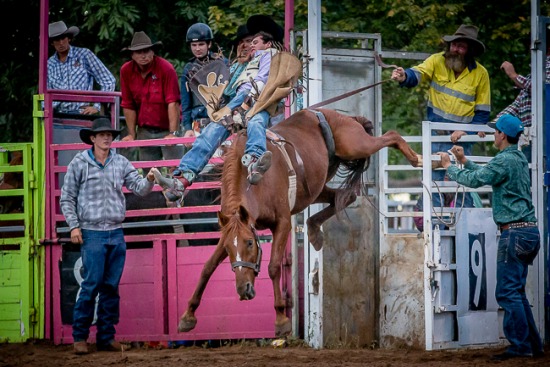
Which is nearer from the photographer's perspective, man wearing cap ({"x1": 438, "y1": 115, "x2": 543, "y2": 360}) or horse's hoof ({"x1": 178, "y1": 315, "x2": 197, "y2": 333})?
horse's hoof ({"x1": 178, "y1": 315, "x2": 197, "y2": 333})

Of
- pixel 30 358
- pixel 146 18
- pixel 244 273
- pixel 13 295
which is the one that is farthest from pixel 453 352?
pixel 146 18

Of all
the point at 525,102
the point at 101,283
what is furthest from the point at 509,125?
the point at 101,283

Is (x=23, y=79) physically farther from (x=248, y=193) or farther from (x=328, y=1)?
(x=248, y=193)

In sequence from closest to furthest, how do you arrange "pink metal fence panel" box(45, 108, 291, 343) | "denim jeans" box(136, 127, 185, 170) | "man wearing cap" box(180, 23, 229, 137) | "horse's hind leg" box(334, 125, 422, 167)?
"horse's hind leg" box(334, 125, 422, 167)
"pink metal fence panel" box(45, 108, 291, 343)
"man wearing cap" box(180, 23, 229, 137)
"denim jeans" box(136, 127, 185, 170)

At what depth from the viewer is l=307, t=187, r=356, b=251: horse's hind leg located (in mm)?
9953

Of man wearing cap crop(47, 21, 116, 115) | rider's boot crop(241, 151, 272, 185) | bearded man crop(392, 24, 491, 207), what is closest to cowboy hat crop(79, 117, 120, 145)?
man wearing cap crop(47, 21, 116, 115)

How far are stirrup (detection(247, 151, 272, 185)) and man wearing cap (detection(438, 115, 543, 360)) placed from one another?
5.08 ft

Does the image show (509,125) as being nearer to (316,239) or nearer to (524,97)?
(524,97)

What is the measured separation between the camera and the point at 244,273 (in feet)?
27.4

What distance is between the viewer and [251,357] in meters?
9.70

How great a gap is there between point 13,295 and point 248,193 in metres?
3.69

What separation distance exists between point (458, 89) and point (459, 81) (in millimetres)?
89

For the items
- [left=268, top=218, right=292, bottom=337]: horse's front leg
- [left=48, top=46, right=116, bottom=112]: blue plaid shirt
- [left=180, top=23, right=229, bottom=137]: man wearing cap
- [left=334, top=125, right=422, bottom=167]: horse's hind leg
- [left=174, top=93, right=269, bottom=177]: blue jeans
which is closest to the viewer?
[left=268, top=218, right=292, bottom=337]: horse's front leg

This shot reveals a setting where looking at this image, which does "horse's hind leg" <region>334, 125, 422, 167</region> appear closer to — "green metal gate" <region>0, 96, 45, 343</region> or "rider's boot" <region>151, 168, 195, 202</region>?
"rider's boot" <region>151, 168, 195, 202</region>
